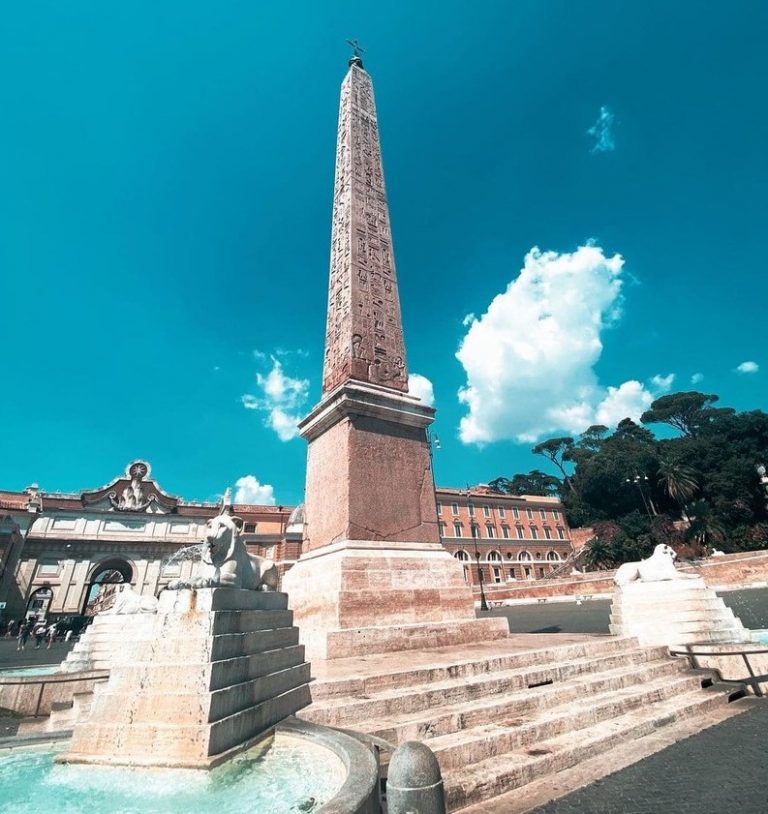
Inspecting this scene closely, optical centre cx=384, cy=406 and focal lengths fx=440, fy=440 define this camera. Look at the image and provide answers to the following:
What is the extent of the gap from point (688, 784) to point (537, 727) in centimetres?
90

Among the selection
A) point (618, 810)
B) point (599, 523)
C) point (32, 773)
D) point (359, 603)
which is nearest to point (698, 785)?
point (618, 810)

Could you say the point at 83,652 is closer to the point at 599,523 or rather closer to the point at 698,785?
the point at 698,785

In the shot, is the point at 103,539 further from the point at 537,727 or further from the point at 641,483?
the point at 641,483

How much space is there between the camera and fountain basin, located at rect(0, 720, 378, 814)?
190cm

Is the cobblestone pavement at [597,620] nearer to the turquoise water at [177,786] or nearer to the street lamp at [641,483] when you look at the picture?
the turquoise water at [177,786]

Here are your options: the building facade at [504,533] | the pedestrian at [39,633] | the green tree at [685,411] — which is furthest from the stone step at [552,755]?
the green tree at [685,411]

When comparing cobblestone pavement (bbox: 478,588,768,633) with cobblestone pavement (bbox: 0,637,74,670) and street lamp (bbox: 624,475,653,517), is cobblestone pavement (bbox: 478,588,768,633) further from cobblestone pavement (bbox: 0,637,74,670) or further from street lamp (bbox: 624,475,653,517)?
street lamp (bbox: 624,475,653,517)

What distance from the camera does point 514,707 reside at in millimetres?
3508

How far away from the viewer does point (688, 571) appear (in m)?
22.9

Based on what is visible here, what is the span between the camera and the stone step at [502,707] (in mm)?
2994

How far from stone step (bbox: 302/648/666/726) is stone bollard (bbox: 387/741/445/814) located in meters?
1.48

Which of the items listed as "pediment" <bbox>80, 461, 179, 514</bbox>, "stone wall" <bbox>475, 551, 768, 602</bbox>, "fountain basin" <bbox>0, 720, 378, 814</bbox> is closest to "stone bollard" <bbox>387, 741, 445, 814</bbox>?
"fountain basin" <bbox>0, 720, 378, 814</bbox>

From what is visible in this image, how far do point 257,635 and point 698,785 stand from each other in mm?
2901

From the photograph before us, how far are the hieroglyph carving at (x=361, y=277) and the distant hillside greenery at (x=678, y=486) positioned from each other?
37.2 meters
